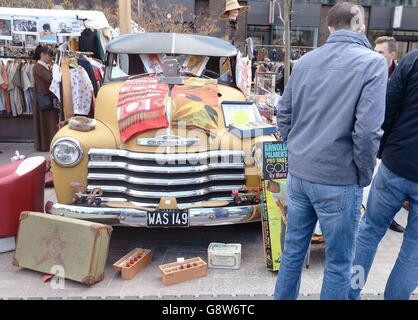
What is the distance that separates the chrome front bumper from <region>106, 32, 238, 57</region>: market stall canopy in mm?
2302

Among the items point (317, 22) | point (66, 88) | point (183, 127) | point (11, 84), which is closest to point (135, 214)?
point (183, 127)

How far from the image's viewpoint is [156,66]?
516 cm

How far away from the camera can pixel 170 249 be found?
406cm

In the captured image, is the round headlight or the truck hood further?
the truck hood

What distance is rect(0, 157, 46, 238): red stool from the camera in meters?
3.80

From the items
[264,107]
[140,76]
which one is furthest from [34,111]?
[264,107]

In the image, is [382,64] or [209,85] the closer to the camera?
[382,64]

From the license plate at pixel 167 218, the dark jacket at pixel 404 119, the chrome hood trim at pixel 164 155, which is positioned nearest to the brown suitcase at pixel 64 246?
the license plate at pixel 167 218

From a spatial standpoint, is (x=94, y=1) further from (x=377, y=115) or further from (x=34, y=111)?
(x=377, y=115)

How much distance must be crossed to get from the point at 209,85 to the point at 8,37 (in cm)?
463

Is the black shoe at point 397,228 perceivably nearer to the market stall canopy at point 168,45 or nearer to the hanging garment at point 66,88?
the market stall canopy at point 168,45

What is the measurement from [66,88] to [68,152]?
83.1 inches

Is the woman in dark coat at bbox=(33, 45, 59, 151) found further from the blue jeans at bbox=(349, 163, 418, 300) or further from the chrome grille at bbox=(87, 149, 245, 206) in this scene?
the blue jeans at bbox=(349, 163, 418, 300)

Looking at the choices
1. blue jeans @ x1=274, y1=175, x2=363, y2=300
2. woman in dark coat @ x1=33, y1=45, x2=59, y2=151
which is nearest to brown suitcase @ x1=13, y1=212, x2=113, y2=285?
blue jeans @ x1=274, y1=175, x2=363, y2=300
